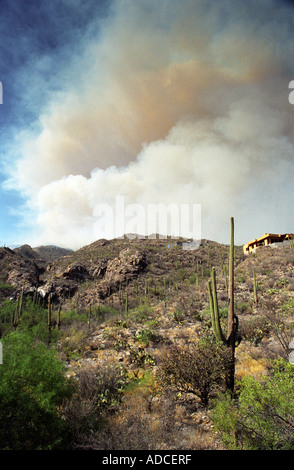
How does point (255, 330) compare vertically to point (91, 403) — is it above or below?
above

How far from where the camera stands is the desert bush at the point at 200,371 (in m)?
5.52

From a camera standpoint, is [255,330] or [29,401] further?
[255,330]

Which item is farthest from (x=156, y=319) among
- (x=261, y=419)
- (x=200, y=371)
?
(x=261, y=419)

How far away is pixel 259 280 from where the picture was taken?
18.8 metres

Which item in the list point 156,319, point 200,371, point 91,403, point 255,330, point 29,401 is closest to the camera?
point 29,401

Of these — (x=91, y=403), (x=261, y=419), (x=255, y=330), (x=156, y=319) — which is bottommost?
(x=156, y=319)

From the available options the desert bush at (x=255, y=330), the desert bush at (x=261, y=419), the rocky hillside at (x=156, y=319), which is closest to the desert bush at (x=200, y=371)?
the rocky hillside at (x=156, y=319)

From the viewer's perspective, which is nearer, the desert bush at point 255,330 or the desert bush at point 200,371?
the desert bush at point 200,371

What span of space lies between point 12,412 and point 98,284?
3002cm

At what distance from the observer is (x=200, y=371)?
5.58 meters

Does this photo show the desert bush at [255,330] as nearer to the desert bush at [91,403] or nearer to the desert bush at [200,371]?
the desert bush at [200,371]

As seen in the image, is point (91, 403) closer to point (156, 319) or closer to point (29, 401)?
point (29, 401)

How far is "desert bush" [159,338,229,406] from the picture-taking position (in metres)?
5.52
